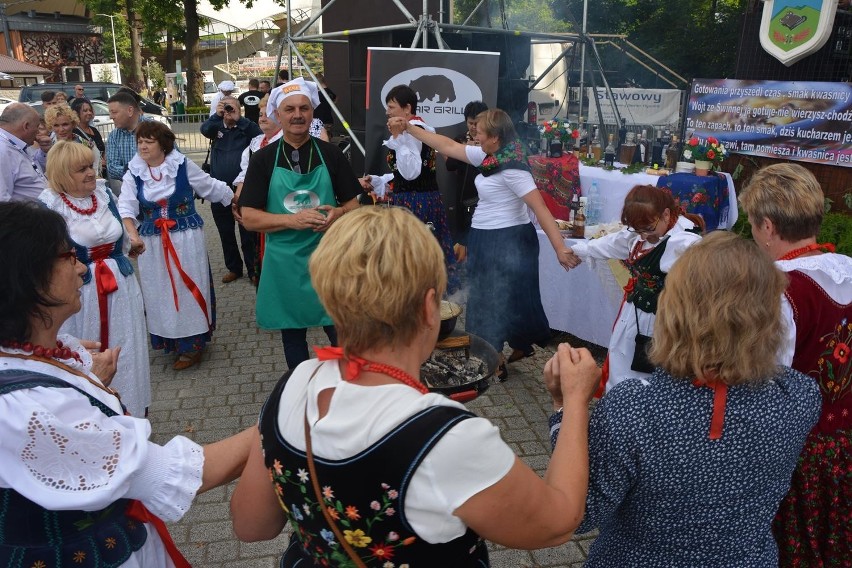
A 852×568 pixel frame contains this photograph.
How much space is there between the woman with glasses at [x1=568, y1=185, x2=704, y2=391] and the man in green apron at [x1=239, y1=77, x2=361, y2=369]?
5.36 ft

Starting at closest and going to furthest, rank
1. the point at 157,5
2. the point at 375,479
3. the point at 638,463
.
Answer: the point at 375,479, the point at 638,463, the point at 157,5

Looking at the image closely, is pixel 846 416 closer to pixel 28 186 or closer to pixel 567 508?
pixel 567 508

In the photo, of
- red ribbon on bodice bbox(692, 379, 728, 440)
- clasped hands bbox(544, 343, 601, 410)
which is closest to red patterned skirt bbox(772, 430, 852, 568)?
red ribbon on bodice bbox(692, 379, 728, 440)

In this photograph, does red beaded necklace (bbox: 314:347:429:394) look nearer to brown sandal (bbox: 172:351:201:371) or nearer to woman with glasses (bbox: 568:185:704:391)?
woman with glasses (bbox: 568:185:704:391)

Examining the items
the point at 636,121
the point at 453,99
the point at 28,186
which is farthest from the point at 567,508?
the point at 636,121

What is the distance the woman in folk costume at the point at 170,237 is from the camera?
15.6ft

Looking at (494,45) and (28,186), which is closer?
(28,186)

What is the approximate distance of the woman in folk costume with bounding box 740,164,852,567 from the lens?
2127mm

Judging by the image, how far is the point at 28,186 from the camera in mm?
4988

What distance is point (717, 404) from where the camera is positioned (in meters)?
1.46

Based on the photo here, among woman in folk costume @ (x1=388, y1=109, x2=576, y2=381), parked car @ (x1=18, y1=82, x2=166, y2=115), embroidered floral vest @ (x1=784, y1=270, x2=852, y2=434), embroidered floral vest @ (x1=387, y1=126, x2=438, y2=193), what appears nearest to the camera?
embroidered floral vest @ (x1=784, y1=270, x2=852, y2=434)

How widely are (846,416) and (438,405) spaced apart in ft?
5.81

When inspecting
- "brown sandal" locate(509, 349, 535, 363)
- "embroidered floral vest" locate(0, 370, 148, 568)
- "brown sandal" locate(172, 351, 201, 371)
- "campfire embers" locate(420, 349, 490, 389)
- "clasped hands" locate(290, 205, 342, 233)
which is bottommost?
"brown sandal" locate(172, 351, 201, 371)

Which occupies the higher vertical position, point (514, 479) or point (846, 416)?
point (514, 479)
